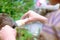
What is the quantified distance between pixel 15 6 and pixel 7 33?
278 mm

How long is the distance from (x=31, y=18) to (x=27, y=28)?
0.06 meters

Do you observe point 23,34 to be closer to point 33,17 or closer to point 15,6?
point 33,17

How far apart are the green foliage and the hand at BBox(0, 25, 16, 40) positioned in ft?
0.63

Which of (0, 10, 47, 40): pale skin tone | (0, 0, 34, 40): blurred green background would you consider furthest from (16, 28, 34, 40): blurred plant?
(0, 0, 34, 40): blurred green background

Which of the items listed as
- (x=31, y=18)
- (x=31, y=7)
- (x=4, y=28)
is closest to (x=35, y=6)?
(x=31, y=7)

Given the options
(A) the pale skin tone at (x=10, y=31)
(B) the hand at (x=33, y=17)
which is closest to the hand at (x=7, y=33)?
(A) the pale skin tone at (x=10, y=31)

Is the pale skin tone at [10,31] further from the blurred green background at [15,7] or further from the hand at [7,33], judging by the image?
the blurred green background at [15,7]

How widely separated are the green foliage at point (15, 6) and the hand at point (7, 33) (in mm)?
191

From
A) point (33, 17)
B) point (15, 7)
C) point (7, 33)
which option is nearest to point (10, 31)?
point (7, 33)

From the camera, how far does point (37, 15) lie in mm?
689

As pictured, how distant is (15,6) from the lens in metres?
0.85

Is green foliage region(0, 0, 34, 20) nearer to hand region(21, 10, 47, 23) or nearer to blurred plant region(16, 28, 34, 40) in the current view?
hand region(21, 10, 47, 23)

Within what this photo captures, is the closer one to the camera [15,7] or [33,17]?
[33,17]

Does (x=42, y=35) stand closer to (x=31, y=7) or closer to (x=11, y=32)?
(x=11, y=32)
